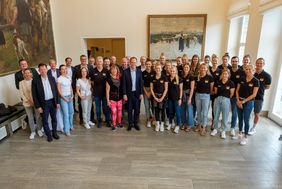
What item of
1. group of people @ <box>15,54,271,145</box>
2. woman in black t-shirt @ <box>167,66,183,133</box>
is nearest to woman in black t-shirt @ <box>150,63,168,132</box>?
group of people @ <box>15,54,271,145</box>

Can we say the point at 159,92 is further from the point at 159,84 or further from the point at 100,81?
the point at 100,81

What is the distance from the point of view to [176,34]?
6988 mm

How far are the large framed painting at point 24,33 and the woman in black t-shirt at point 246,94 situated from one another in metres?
4.90

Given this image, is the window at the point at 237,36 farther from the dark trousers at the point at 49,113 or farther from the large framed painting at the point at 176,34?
the dark trousers at the point at 49,113

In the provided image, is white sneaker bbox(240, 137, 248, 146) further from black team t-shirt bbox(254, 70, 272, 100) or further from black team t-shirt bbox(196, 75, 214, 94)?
black team t-shirt bbox(196, 75, 214, 94)

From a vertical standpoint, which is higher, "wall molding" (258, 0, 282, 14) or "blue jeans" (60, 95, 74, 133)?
"wall molding" (258, 0, 282, 14)

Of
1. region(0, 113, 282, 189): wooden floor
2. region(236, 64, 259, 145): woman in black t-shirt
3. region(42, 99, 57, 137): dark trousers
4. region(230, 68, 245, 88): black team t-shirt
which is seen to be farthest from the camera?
region(230, 68, 245, 88): black team t-shirt

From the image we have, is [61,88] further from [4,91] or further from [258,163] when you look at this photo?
→ [258,163]

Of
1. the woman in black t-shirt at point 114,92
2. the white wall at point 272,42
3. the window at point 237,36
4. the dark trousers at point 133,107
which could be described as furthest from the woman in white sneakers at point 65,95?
the window at point 237,36

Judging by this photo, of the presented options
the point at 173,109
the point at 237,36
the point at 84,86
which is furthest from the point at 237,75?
the point at 237,36

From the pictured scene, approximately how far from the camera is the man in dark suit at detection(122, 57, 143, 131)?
4.07m

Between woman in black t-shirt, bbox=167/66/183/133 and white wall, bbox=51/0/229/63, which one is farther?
white wall, bbox=51/0/229/63

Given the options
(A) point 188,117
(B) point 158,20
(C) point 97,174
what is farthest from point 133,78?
(B) point 158,20

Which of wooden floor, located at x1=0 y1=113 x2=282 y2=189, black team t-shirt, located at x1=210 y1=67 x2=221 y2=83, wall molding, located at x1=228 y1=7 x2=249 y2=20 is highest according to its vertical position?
wall molding, located at x1=228 y1=7 x2=249 y2=20
